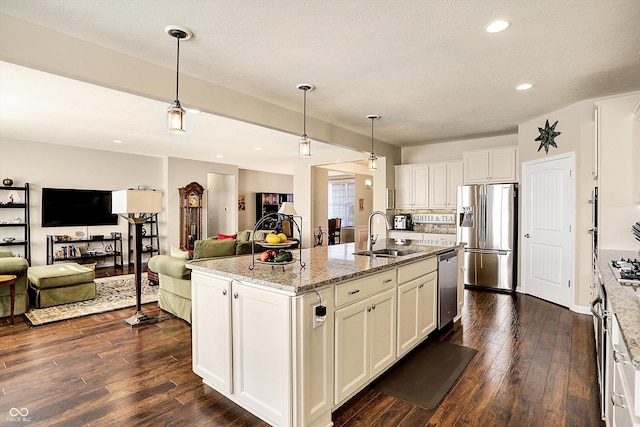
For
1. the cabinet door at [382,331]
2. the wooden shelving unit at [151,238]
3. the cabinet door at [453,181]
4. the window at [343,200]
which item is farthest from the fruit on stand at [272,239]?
the window at [343,200]

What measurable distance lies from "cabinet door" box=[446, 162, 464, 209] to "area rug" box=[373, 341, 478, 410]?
3.49 meters

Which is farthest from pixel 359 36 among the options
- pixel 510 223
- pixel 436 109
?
pixel 510 223

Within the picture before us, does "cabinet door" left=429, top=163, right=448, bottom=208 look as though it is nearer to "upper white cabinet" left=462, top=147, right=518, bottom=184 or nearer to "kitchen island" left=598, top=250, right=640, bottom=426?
"upper white cabinet" left=462, top=147, right=518, bottom=184

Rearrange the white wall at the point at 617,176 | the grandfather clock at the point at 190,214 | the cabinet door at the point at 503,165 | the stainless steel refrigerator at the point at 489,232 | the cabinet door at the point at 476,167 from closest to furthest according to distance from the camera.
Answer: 1. the white wall at the point at 617,176
2. the stainless steel refrigerator at the point at 489,232
3. the cabinet door at the point at 503,165
4. the cabinet door at the point at 476,167
5. the grandfather clock at the point at 190,214

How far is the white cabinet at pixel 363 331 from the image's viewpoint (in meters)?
2.10

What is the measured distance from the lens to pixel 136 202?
12.3 feet

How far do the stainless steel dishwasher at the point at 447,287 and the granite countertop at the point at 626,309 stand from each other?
1.29 meters

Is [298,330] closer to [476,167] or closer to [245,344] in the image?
[245,344]

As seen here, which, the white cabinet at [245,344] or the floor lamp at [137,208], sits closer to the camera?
the white cabinet at [245,344]

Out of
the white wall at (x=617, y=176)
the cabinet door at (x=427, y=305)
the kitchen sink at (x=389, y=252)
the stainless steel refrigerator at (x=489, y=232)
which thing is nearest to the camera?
the cabinet door at (x=427, y=305)

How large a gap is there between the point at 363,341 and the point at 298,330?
659 millimetres

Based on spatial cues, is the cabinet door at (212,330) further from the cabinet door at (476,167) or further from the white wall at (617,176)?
the cabinet door at (476,167)

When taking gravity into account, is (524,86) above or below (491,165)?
above

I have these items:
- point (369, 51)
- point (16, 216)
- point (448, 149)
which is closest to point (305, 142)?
point (369, 51)
